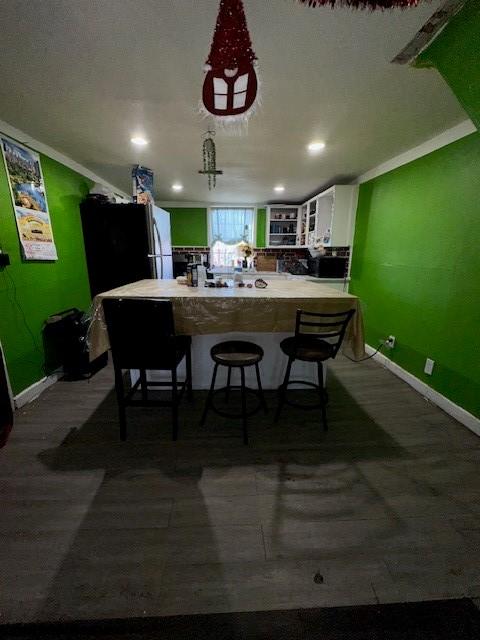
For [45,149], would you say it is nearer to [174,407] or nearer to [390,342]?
[174,407]

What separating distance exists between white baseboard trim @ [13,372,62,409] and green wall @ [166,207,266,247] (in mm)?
3670

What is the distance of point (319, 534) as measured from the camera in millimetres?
1185

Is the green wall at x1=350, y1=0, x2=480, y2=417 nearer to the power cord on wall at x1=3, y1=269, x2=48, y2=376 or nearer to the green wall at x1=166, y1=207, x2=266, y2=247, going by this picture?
the green wall at x1=166, y1=207, x2=266, y2=247

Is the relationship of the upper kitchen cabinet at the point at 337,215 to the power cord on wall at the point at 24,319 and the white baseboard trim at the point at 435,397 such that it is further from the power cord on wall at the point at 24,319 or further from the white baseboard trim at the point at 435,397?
the power cord on wall at the point at 24,319

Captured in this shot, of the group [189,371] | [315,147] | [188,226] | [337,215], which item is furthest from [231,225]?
[189,371]

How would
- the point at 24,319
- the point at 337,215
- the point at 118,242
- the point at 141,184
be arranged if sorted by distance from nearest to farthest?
the point at 24,319, the point at 141,184, the point at 118,242, the point at 337,215

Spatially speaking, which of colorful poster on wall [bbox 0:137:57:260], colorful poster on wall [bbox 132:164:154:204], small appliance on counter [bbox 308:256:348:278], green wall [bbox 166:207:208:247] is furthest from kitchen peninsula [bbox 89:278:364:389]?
green wall [bbox 166:207:208:247]

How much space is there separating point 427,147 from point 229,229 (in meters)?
3.71

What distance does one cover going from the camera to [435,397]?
2260 mm

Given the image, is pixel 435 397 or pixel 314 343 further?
pixel 435 397

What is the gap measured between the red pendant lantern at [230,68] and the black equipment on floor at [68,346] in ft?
7.93

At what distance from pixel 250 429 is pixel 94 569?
113cm

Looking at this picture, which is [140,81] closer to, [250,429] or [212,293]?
[212,293]

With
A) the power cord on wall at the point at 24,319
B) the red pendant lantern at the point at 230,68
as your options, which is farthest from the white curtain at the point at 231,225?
the red pendant lantern at the point at 230,68
